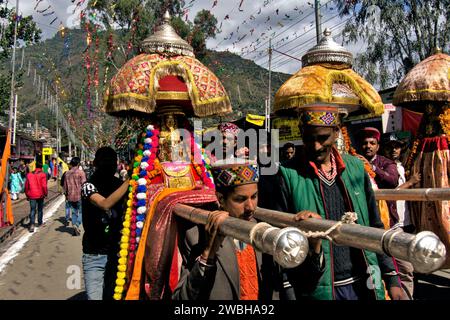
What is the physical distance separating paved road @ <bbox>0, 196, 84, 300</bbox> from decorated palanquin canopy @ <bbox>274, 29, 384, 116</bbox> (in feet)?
12.4

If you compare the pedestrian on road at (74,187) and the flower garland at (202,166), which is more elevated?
the flower garland at (202,166)

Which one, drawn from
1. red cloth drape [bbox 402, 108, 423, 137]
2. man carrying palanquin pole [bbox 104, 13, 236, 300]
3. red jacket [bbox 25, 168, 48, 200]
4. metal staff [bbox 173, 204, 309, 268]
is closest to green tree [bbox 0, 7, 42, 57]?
red jacket [bbox 25, 168, 48, 200]

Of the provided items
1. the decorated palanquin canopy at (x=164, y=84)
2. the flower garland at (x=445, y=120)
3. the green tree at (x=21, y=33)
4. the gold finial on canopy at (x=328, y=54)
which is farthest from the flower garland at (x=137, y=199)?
the green tree at (x=21, y=33)

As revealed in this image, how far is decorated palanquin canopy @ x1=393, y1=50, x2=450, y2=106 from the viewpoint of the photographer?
16.8 ft

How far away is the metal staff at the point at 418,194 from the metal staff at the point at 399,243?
1799mm

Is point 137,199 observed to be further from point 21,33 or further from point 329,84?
point 21,33

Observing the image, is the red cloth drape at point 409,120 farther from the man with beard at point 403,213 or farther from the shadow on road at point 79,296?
the shadow on road at point 79,296

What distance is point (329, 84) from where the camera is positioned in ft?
13.7

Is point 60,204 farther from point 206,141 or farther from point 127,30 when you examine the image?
point 127,30

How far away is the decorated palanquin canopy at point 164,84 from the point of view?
378cm

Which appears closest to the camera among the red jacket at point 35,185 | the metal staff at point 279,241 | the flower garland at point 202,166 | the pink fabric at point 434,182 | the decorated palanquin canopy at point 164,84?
the metal staff at point 279,241
